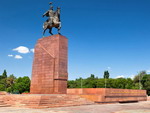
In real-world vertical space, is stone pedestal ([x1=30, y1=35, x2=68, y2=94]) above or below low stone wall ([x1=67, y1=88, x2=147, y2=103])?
above

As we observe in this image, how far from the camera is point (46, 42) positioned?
62.6 feet

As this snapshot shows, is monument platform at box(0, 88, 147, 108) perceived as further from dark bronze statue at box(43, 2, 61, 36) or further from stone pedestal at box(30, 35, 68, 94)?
dark bronze statue at box(43, 2, 61, 36)

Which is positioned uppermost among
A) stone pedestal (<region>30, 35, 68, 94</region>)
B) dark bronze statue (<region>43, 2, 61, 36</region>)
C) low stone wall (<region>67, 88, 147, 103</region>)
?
dark bronze statue (<region>43, 2, 61, 36</region>)

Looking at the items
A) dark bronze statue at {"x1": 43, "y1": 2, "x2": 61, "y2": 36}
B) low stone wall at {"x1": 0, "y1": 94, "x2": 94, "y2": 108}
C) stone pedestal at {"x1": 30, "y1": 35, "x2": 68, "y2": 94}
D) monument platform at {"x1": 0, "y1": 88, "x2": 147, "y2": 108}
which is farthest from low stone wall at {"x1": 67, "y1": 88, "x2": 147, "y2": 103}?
dark bronze statue at {"x1": 43, "y1": 2, "x2": 61, "y2": 36}

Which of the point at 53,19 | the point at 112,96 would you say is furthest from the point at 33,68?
the point at 112,96

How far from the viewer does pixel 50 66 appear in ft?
57.9

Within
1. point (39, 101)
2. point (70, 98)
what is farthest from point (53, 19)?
point (39, 101)

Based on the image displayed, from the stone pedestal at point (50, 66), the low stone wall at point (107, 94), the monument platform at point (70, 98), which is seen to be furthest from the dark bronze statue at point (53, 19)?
the low stone wall at point (107, 94)

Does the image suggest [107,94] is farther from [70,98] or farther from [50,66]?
[50,66]

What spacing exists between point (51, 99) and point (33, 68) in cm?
636

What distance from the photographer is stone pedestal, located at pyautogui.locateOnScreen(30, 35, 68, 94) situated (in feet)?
56.0

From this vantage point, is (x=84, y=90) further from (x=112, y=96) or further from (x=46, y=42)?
(x=46, y=42)

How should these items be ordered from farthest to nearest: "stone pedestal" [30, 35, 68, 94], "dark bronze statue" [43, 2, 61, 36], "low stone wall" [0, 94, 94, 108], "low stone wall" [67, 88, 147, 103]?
1. "dark bronze statue" [43, 2, 61, 36]
2. "low stone wall" [67, 88, 147, 103]
3. "stone pedestal" [30, 35, 68, 94]
4. "low stone wall" [0, 94, 94, 108]

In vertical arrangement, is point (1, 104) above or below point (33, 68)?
below
